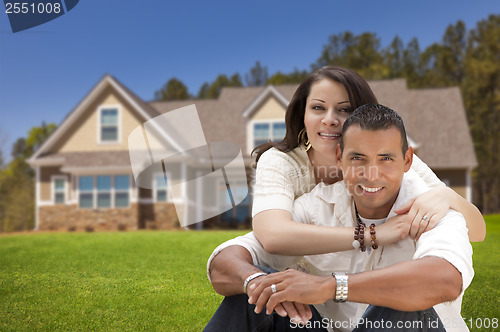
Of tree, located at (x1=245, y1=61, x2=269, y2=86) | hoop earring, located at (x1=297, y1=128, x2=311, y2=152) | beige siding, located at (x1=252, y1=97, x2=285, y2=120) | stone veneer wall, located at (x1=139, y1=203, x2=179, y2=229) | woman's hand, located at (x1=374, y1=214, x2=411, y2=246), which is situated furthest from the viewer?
tree, located at (x1=245, y1=61, x2=269, y2=86)

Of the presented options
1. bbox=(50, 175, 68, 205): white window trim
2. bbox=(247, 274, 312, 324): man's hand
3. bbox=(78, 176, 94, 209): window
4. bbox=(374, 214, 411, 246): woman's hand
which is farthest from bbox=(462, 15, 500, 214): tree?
Answer: bbox=(247, 274, 312, 324): man's hand

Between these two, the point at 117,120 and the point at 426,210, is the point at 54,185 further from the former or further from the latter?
the point at 426,210

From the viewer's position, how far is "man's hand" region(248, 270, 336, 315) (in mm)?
1607

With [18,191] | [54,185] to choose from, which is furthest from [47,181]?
[18,191]

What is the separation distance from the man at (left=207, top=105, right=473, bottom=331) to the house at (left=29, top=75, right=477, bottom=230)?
8.75m

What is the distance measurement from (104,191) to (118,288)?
8.19m

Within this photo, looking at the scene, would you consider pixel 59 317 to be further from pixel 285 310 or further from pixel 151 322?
pixel 285 310

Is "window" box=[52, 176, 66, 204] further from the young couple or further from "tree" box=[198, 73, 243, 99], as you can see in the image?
the young couple

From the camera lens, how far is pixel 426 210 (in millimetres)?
1741

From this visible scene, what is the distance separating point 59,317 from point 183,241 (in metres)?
1.98

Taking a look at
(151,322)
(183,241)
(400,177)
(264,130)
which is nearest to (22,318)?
(151,322)

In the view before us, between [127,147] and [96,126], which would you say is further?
[96,126]

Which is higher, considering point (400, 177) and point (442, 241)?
point (400, 177)

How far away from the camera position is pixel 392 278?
1.55 m
